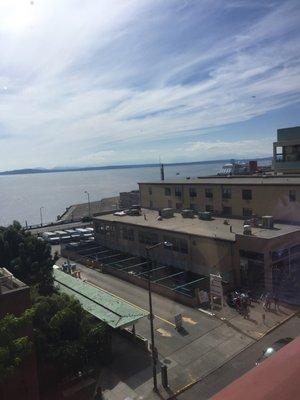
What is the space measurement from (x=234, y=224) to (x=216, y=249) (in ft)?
24.1

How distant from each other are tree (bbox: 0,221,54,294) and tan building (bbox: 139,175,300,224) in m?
24.2

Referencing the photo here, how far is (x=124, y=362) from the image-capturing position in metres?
23.8

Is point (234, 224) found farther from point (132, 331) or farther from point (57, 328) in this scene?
point (57, 328)

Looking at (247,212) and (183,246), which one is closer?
(183,246)

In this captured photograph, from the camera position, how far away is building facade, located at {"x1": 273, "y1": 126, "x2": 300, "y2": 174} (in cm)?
6506

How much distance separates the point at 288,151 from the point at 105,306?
5161cm

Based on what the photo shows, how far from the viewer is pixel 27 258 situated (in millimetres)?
32000

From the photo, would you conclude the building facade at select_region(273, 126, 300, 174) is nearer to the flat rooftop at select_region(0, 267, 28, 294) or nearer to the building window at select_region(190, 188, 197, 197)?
the building window at select_region(190, 188, 197, 197)

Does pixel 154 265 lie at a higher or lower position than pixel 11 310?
lower

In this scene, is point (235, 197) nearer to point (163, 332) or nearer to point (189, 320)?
point (189, 320)

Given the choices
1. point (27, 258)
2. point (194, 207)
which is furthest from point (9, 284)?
point (194, 207)

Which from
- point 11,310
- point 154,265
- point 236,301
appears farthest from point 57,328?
point 154,265

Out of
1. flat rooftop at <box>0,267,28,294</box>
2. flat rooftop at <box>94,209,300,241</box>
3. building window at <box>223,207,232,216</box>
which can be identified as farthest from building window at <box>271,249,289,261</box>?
flat rooftop at <box>0,267,28,294</box>

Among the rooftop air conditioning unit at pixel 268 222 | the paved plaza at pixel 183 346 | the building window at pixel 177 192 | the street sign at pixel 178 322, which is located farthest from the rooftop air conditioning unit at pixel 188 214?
the street sign at pixel 178 322
